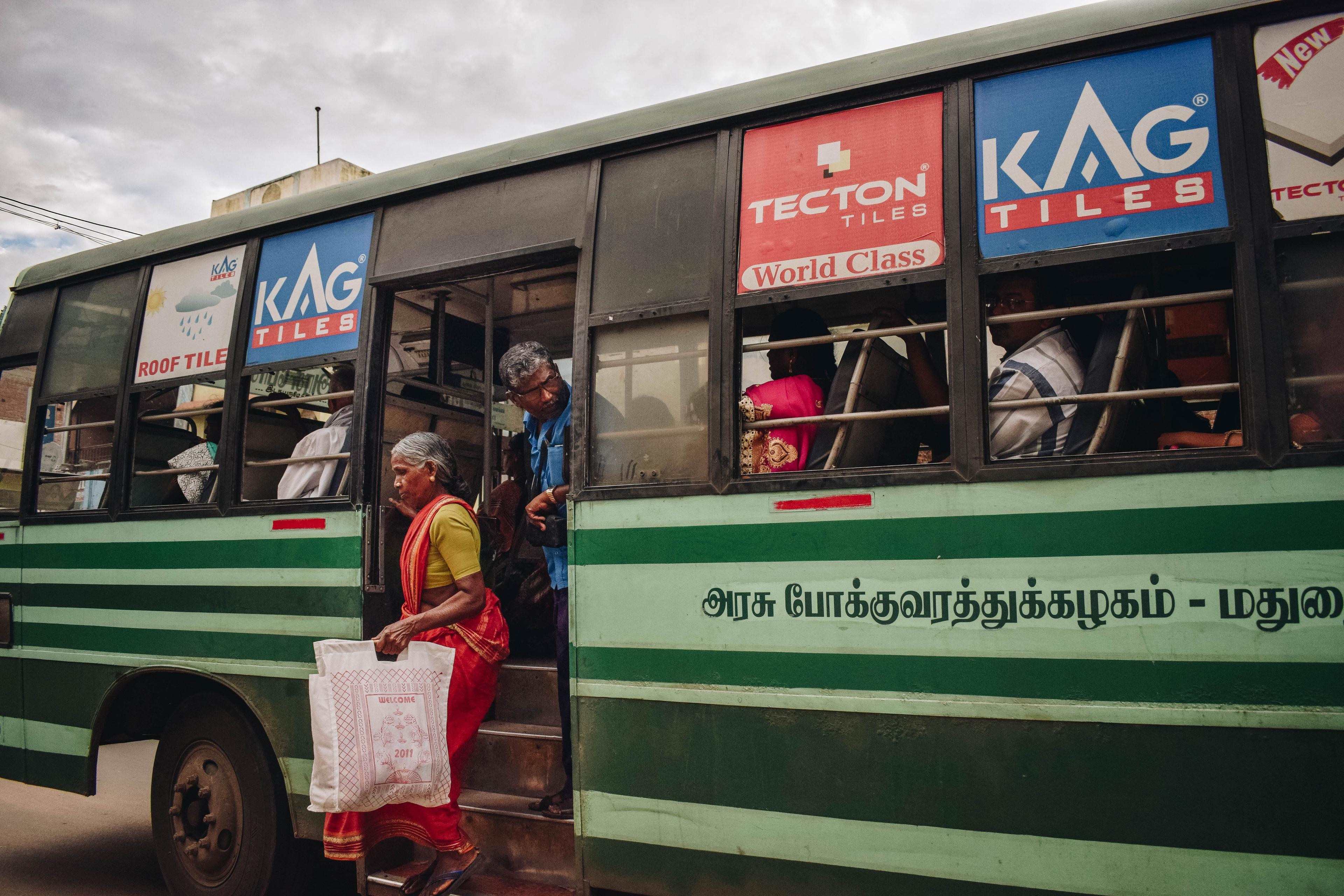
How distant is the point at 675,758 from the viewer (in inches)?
112

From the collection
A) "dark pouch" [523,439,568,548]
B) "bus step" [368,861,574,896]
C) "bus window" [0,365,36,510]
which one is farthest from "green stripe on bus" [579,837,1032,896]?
"bus window" [0,365,36,510]

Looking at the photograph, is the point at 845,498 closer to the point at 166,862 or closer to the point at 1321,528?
the point at 1321,528

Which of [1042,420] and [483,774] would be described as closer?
[1042,420]

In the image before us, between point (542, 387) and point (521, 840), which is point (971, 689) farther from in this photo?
point (542, 387)

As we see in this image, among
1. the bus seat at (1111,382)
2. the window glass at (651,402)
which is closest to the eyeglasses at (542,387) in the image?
the window glass at (651,402)

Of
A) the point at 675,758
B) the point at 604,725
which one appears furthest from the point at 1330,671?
the point at 604,725

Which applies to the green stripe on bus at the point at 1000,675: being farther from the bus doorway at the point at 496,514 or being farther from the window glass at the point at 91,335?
the window glass at the point at 91,335

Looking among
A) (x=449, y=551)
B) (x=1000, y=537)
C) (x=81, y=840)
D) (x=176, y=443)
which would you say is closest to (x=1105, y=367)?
(x=1000, y=537)

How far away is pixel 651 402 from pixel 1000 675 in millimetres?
1424

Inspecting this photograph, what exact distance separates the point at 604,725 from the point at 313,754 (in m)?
1.37

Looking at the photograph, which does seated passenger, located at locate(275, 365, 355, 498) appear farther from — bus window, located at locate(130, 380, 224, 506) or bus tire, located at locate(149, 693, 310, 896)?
bus tire, located at locate(149, 693, 310, 896)

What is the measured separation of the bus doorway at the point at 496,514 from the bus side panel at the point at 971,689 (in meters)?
0.54

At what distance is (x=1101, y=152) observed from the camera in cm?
246

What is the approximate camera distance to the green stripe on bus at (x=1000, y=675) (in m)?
2.16
